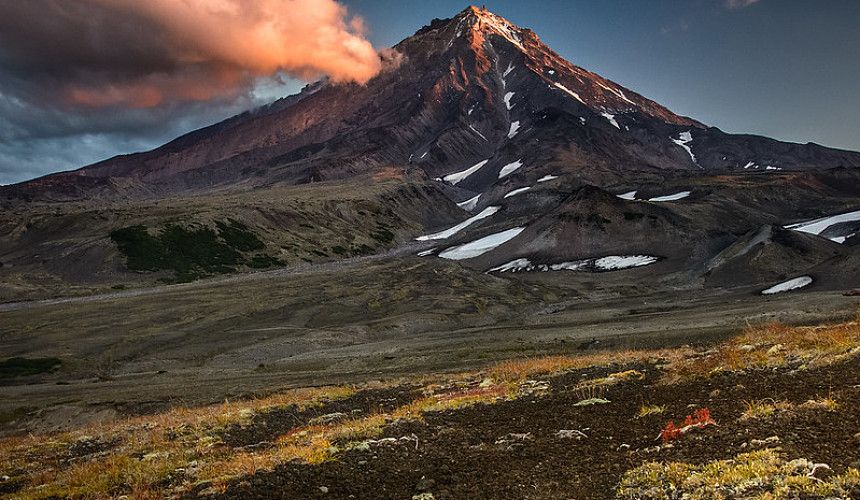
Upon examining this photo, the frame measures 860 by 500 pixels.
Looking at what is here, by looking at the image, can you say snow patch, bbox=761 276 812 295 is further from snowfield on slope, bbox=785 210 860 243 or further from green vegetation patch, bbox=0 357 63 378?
green vegetation patch, bbox=0 357 63 378

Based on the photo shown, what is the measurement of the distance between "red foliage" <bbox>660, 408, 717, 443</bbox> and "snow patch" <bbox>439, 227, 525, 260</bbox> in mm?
159051

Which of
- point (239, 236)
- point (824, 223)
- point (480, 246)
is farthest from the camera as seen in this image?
point (480, 246)

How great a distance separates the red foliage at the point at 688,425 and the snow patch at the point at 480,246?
159051 millimetres

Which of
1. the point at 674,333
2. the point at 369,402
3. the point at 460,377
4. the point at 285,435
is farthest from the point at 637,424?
the point at 674,333

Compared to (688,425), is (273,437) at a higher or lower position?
lower

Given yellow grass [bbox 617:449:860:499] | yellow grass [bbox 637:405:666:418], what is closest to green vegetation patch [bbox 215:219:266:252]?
yellow grass [bbox 637:405:666:418]

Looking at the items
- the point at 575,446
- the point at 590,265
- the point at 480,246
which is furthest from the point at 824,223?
the point at 575,446

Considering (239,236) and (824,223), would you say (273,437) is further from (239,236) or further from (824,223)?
(824,223)

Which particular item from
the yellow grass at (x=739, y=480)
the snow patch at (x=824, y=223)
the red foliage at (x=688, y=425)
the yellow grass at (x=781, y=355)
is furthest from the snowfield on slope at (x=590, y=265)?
the yellow grass at (x=739, y=480)

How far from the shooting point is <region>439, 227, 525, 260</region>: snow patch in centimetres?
17600

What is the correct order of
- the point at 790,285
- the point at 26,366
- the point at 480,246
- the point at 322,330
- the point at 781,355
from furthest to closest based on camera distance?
the point at 480,246, the point at 790,285, the point at 322,330, the point at 26,366, the point at 781,355

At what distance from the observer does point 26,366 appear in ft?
194

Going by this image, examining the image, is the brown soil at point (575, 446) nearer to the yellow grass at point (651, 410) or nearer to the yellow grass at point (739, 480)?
the yellow grass at point (651, 410)

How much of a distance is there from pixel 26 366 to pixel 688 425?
67683mm
